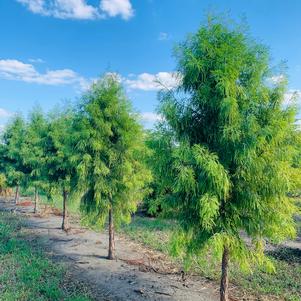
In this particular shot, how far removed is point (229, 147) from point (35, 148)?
16.9m

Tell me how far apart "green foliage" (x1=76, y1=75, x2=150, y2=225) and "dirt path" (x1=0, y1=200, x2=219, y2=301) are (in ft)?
6.73

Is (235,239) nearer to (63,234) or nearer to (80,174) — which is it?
(80,174)

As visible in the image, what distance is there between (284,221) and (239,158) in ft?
5.98

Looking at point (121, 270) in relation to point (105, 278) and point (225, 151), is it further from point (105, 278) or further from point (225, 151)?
point (225, 151)

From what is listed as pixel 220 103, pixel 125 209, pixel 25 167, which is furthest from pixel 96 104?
pixel 25 167

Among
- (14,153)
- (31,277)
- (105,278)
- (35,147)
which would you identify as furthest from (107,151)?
(14,153)

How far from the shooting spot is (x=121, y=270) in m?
12.8

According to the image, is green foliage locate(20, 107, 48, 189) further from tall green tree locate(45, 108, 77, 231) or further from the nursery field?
the nursery field

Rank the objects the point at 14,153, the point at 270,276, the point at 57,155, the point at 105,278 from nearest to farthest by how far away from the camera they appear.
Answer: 1. the point at 105,278
2. the point at 270,276
3. the point at 57,155
4. the point at 14,153

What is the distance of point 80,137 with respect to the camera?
44.2ft

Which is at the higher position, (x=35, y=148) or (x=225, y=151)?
(x=35, y=148)

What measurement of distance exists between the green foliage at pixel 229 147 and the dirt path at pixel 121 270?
3.39 meters

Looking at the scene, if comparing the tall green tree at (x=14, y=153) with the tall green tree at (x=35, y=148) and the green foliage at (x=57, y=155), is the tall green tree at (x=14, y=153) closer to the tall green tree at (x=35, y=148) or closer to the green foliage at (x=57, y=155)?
the tall green tree at (x=35, y=148)

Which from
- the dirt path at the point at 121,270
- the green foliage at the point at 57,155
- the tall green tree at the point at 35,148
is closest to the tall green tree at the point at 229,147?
the dirt path at the point at 121,270
